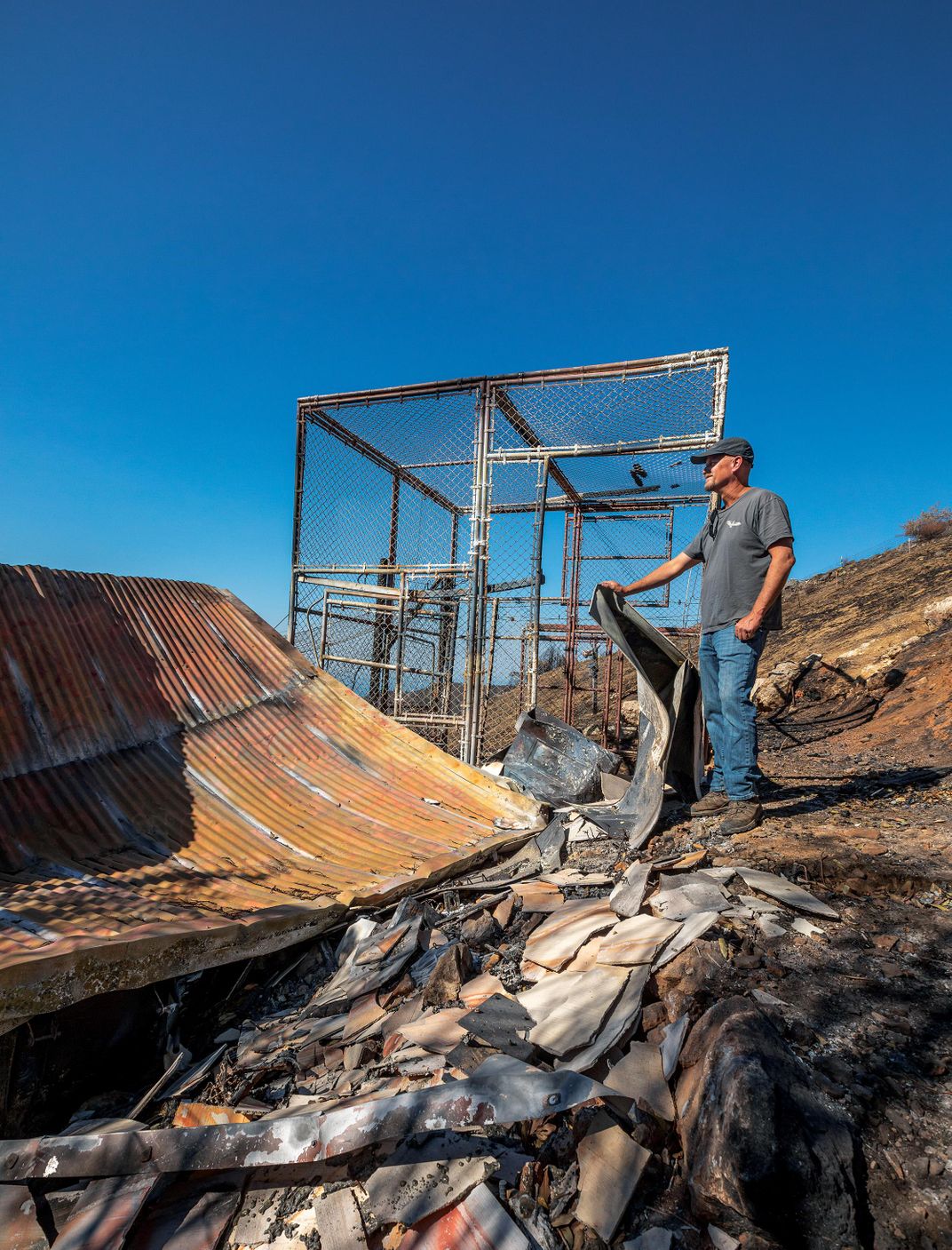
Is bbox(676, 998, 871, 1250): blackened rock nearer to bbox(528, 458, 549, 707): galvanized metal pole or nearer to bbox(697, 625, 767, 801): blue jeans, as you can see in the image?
bbox(697, 625, 767, 801): blue jeans

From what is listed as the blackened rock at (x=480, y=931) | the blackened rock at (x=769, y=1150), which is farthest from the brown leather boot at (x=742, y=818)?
the blackened rock at (x=769, y=1150)

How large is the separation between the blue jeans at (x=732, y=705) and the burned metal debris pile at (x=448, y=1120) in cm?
111

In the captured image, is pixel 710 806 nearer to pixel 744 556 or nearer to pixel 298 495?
pixel 744 556

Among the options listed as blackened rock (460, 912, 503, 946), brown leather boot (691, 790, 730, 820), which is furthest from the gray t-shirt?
blackened rock (460, 912, 503, 946)

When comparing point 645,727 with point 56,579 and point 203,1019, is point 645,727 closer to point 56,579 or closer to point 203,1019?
point 203,1019

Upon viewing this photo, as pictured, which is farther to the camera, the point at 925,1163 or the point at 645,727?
the point at 645,727

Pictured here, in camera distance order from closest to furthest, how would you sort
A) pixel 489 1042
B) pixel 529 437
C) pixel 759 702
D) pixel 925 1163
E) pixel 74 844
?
pixel 925 1163, pixel 489 1042, pixel 74 844, pixel 529 437, pixel 759 702

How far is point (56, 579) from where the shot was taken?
4.61 meters

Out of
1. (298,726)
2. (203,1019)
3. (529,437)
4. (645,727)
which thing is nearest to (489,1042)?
(203,1019)

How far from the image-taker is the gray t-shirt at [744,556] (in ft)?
11.7

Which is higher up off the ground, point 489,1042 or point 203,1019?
point 489,1042

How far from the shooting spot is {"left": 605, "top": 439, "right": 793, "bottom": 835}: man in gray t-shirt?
3.53 metres

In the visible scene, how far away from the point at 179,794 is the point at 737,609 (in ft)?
12.1

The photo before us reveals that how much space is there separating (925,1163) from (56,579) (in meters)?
5.36
